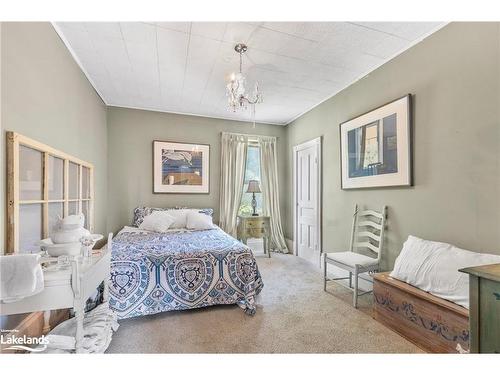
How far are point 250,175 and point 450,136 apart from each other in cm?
321

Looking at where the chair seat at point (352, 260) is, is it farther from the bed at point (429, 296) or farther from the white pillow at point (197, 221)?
the white pillow at point (197, 221)

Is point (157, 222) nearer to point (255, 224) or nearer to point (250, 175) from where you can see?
point (255, 224)

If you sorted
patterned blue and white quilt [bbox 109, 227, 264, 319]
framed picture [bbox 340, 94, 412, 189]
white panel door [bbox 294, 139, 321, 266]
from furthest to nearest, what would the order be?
white panel door [bbox 294, 139, 321, 266], framed picture [bbox 340, 94, 412, 189], patterned blue and white quilt [bbox 109, 227, 264, 319]

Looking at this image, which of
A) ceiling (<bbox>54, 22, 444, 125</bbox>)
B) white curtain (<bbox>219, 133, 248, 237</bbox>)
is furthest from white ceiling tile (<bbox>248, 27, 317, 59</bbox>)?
white curtain (<bbox>219, 133, 248, 237</bbox>)

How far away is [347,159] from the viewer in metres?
3.02

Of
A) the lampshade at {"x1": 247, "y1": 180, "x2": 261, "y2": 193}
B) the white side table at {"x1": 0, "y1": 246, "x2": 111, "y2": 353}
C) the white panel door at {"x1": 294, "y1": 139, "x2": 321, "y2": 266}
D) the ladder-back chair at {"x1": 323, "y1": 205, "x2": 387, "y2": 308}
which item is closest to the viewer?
the white side table at {"x1": 0, "y1": 246, "x2": 111, "y2": 353}

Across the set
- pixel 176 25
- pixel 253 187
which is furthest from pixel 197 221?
pixel 176 25

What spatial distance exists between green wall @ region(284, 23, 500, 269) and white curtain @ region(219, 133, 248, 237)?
92.0 inches

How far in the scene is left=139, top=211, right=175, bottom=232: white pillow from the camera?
330 centimetres

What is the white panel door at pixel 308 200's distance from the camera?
12.2 feet

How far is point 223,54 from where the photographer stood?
7.66 ft

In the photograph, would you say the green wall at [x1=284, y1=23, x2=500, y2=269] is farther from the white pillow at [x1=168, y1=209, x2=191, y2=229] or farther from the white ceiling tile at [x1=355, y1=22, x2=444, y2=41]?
the white pillow at [x1=168, y1=209, x2=191, y2=229]
